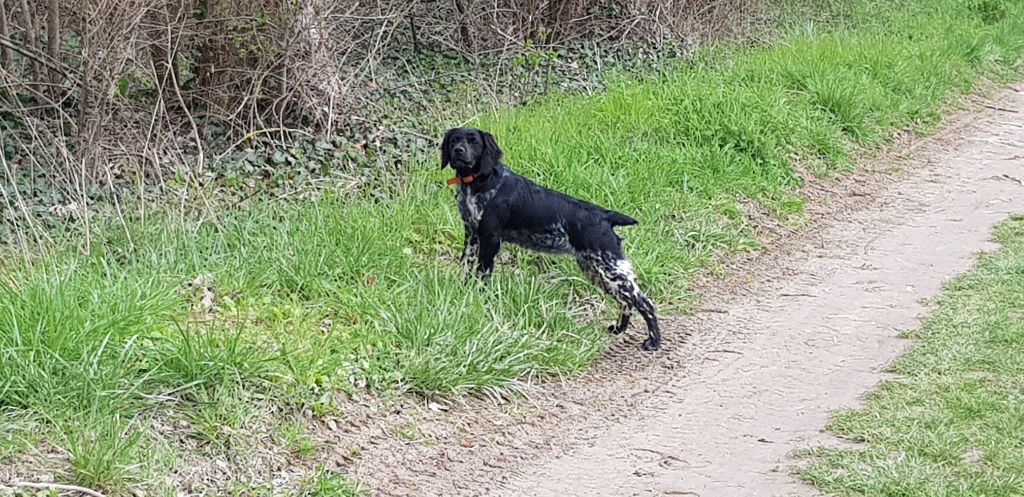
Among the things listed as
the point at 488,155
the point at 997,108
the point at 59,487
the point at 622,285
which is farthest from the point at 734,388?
the point at 997,108

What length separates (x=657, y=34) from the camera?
1233 cm

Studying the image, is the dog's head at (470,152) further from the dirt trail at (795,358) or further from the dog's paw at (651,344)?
the dirt trail at (795,358)

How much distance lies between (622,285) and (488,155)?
1025 mm

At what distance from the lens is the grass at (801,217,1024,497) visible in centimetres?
469

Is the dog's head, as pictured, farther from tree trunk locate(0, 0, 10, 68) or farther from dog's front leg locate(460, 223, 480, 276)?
tree trunk locate(0, 0, 10, 68)

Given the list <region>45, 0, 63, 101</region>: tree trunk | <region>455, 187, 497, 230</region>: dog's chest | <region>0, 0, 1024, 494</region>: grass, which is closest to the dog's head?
<region>455, 187, 497, 230</region>: dog's chest

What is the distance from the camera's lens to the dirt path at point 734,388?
196 inches

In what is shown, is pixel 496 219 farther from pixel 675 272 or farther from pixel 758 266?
pixel 758 266

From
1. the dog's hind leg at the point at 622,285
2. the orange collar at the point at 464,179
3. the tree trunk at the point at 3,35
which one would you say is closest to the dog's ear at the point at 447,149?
the orange collar at the point at 464,179

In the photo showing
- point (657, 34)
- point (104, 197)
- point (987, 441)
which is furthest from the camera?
point (657, 34)

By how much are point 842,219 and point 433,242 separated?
325cm

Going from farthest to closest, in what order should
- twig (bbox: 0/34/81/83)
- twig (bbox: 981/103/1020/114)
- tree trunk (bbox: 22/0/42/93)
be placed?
twig (bbox: 981/103/1020/114) → tree trunk (bbox: 22/0/42/93) → twig (bbox: 0/34/81/83)

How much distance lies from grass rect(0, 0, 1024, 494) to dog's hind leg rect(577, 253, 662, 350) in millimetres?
256

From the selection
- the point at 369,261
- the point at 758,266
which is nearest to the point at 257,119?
the point at 369,261
